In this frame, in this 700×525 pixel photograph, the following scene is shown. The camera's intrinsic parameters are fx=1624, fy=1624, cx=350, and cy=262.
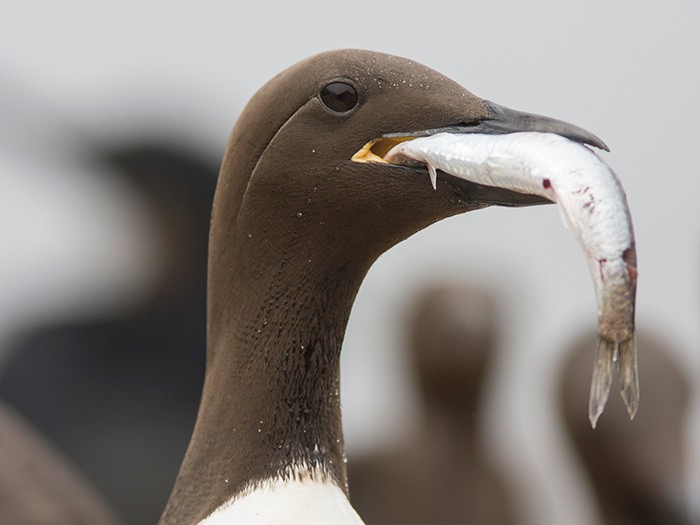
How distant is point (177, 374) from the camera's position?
7977mm

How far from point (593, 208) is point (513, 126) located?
339 mm

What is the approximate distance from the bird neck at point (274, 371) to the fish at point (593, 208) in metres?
0.37

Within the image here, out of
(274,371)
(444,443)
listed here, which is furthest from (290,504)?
(444,443)

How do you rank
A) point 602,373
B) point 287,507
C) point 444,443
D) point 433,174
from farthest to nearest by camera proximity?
point 444,443 → point 287,507 → point 433,174 → point 602,373

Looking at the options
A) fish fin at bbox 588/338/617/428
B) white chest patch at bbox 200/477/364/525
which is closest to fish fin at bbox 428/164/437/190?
fish fin at bbox 588/338/617/428

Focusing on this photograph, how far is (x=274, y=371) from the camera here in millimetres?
2748

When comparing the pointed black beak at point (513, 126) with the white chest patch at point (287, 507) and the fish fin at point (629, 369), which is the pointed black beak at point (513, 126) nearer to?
the fish fin at point (629, 369)

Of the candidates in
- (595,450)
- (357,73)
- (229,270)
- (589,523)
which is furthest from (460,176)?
(589,523)

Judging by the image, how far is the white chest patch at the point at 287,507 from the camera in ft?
8.68

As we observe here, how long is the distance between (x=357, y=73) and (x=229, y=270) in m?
0.41

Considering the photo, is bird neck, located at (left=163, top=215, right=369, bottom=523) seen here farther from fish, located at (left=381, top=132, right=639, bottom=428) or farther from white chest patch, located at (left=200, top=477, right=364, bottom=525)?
fish, located at (left=381, top=132, right=639, bottom=428)

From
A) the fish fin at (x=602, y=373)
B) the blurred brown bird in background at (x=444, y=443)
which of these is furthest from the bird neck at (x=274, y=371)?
the blurred brown bird in background at (x=444, y=443)

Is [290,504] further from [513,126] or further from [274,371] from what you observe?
[513,126]

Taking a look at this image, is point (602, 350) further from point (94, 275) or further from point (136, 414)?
point (94, 275)
